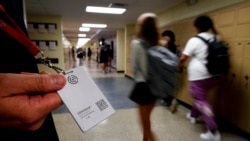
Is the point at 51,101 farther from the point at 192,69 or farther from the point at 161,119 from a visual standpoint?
the point at 161,119

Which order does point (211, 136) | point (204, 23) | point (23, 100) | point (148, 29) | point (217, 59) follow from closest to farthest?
point (23, 100) → point (148, 29) → point (217, 59) → point (211, 136) → point (204, 23)

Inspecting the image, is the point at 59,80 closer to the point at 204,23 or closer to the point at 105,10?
the point at 204,23

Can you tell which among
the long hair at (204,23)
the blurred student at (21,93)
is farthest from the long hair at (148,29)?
the blurred student at (21,93)

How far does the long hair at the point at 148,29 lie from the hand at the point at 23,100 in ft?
5.81

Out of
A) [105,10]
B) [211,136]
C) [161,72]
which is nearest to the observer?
[161,72]

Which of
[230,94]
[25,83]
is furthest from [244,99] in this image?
[25,83]

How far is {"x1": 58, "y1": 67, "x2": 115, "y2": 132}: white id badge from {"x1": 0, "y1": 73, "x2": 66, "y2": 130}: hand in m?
0.06

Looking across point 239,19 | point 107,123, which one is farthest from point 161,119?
point 239,19

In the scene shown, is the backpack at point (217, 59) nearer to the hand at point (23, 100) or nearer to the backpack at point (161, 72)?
the backpack at point (161, 72)

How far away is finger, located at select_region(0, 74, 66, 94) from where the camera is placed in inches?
9.8

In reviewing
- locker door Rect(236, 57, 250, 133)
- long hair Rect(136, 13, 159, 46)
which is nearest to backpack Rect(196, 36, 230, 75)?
locker door Rect(236, 57, 250, 133)

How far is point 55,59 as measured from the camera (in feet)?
19.8

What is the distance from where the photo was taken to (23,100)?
256 mm

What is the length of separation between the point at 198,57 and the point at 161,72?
79cm
